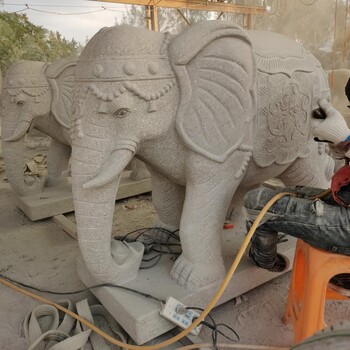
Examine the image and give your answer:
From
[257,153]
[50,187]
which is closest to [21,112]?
[50,187]

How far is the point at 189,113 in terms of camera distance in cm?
115

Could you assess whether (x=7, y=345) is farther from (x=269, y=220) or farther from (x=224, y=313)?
(x=269, y=220)

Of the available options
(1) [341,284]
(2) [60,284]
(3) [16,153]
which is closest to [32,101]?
(3) [16,153]

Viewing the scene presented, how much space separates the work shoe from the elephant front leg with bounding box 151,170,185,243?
74cm

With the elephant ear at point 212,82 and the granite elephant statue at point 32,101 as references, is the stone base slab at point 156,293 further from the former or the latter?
the granite elephant statue at point 32,101

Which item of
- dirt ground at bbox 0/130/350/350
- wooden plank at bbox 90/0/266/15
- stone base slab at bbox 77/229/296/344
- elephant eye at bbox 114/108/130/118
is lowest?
dirt ground at bbox 0/130/350/350

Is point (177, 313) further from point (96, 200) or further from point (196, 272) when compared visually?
point (96, 200)

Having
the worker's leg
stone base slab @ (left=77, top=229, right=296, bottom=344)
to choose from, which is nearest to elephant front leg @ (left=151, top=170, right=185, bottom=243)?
stone base slab @ (left=77, top=229, right=296, bottom=344)

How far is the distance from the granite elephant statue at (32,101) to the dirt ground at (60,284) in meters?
0.48

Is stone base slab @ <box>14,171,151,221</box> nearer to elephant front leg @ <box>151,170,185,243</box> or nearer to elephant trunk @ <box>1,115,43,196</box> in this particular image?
elephant trunk @ <box>1,115,43,196</box>

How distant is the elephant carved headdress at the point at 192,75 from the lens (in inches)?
40.4

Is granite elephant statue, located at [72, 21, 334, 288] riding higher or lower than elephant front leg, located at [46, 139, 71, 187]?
higher

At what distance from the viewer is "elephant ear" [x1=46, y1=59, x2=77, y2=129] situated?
227 centimetres

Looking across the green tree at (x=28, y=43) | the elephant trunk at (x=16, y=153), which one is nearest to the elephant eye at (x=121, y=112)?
the elephant trunk at (x=16, y=153)
